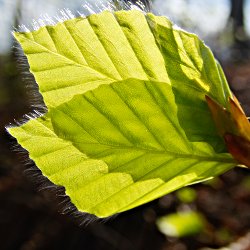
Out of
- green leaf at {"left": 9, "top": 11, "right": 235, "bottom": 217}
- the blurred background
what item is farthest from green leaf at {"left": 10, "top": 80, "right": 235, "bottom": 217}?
the blurred background

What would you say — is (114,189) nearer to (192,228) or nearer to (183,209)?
(192,228)

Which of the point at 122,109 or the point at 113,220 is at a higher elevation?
the point at 122,109

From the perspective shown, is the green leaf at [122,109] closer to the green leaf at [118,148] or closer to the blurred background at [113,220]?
the green leaf at [118,148]

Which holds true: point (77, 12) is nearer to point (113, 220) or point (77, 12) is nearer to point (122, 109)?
point (122, 109)

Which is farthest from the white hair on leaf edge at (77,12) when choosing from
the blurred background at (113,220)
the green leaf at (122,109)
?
the blurred background at (113,220)

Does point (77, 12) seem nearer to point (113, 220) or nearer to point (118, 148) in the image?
point (118, 148)

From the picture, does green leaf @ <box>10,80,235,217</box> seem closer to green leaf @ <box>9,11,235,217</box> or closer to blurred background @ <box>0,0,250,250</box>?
green leaf @ <box>9,11,235,217</box>

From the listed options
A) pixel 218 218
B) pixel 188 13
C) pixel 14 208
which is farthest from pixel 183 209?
pixel 188 13

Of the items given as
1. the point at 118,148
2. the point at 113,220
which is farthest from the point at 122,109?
the point at 113,220

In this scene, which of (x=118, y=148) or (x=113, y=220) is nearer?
(x=118, y=148)
